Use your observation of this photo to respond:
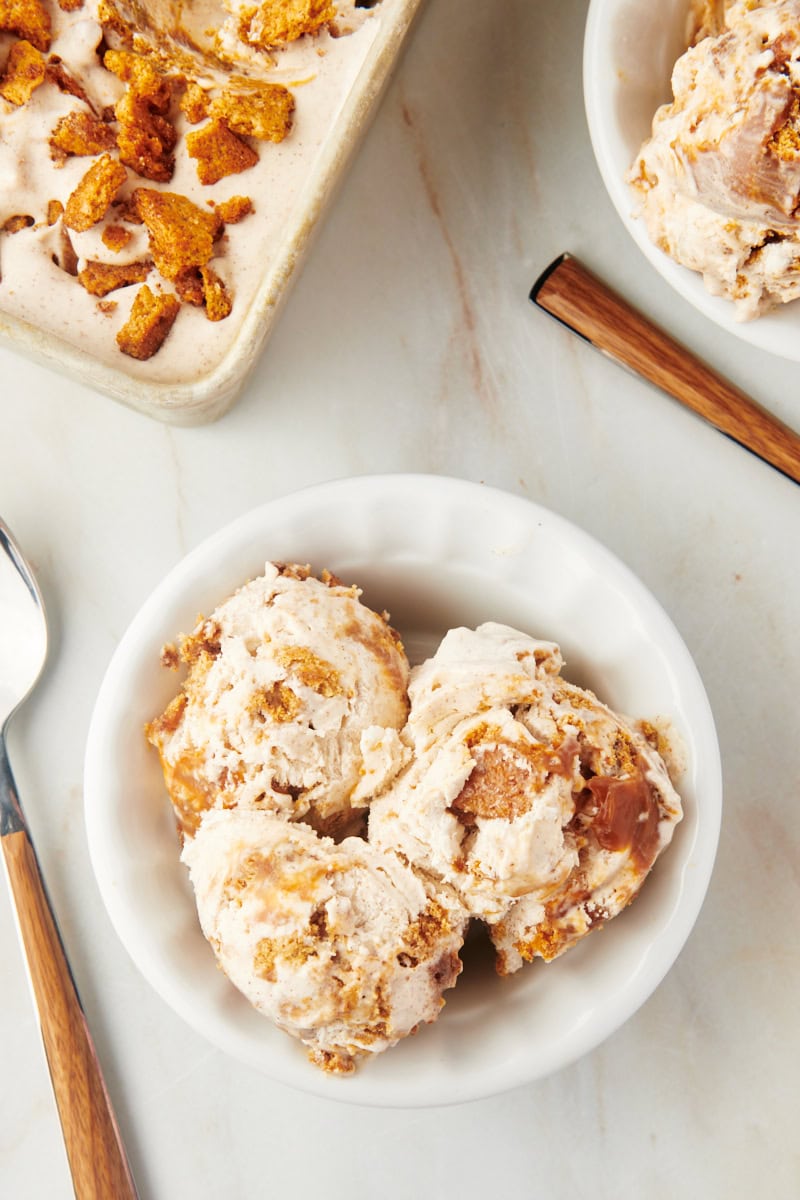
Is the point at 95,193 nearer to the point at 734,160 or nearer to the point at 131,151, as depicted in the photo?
the point at 131,151

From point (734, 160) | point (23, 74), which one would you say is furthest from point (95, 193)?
point (734, 160)

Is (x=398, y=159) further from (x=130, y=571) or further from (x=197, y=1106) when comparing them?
(x=197, y=1106)

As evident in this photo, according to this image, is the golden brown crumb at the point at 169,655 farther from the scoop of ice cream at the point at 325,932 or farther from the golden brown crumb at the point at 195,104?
the golden brown crumb at the point at 195,104

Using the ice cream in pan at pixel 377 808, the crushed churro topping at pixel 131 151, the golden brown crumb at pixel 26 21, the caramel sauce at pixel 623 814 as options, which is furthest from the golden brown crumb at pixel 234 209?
the caramel sauce at pixel 623 814

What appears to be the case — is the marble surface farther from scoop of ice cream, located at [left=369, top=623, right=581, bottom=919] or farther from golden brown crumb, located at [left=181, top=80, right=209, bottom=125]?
scoop of ice cream, located at [left=369, top=623, right=581, bottom=919]

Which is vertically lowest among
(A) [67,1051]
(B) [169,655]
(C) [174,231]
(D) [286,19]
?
(A) [67,1051]
